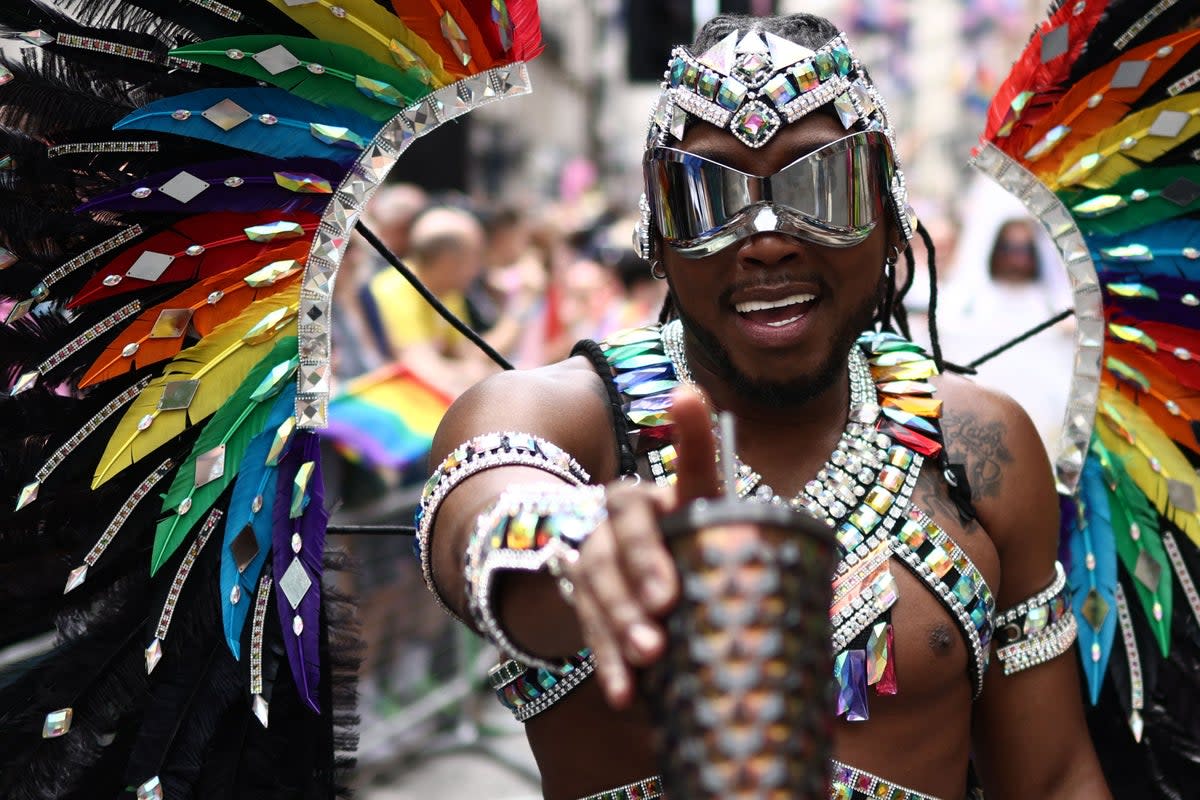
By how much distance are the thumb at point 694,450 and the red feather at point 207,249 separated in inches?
52.4

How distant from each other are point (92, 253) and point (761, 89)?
3.64ft

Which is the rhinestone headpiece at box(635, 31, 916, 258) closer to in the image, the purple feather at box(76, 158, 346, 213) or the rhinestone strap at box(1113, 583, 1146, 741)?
the purple feather at box(76, 158, 346, 213)

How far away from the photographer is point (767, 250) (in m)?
2.21

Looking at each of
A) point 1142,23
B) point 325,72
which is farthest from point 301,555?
point 1142,23

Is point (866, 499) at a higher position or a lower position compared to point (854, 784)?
higher

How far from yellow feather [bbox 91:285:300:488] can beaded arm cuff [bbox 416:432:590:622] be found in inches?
22.3

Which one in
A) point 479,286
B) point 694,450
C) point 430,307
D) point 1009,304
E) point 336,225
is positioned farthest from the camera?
point 1009,304

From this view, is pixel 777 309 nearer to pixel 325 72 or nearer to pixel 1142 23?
pixel 325 72

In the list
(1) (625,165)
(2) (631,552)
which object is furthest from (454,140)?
(1) (625,165)

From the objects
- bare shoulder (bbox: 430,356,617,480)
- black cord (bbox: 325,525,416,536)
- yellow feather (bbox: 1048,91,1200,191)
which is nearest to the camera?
bare shoulder (bbox: 430,356,617,480)

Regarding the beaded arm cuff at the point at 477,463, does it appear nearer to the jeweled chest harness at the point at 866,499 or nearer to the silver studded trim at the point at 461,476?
the silver studded trim at the point at 461,476

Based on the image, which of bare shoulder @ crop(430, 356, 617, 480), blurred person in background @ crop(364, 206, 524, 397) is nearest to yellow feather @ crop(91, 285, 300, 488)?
bare shoulder @ crop(430, 356, 617, 480)

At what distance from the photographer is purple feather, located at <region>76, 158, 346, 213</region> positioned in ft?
7.68

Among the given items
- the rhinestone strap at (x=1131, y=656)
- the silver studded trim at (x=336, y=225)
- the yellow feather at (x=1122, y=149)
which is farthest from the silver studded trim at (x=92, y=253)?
the rhinestone strap at (x=1131, y=656)
